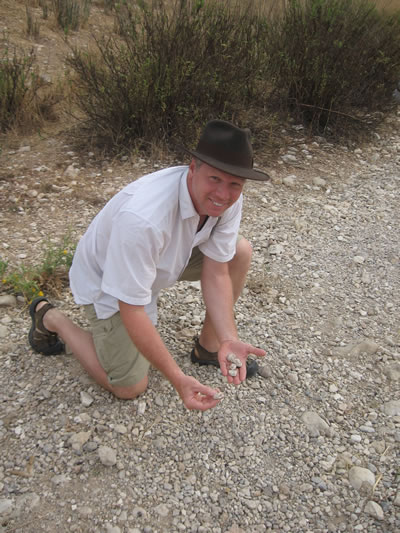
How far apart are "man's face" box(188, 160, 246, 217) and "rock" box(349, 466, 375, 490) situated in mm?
1200

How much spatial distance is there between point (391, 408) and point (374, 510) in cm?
57

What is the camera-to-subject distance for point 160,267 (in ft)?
6.75

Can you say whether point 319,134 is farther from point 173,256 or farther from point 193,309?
point 173,256

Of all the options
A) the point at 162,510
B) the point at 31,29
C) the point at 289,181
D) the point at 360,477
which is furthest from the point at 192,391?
the point at 31,29

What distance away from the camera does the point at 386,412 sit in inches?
92.8

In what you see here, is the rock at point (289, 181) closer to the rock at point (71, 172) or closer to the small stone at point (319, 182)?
the small stone at point (319, 182)

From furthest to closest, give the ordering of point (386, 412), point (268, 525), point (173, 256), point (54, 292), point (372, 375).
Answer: point (54, 292)
point (372, 375)
point (386, 412)
point (173, 256)
point (268, 525)

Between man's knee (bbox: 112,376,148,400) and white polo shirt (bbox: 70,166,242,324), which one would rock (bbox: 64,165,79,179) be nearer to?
white polo shirt (bbox: 70,166,242,324)

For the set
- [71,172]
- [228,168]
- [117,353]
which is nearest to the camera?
[228,168]

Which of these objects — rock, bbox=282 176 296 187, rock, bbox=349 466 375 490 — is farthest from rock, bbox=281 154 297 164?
rock, bbox=349 466 375 490

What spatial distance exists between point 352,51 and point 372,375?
3.60 m

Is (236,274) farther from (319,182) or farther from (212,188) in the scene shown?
(319,182)

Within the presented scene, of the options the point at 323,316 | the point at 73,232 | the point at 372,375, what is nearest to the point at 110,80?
the point at 73,232

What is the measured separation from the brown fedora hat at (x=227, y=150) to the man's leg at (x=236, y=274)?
59 centimetres
